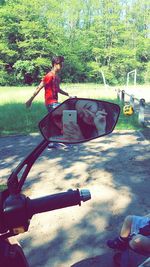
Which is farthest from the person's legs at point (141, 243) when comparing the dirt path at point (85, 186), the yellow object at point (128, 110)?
the yellow object at point (128, 110)

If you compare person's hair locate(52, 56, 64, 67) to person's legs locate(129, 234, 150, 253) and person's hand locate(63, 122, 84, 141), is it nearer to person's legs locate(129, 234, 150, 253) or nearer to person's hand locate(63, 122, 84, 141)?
person's legs locate(129, 234, 150, 253)

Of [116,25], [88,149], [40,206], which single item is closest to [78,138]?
[40,206]

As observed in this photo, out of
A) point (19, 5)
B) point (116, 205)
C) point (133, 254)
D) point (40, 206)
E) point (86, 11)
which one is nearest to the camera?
point (40, 206)

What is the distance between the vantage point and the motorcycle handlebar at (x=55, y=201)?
1.23 metres

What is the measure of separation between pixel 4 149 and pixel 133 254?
532 cm

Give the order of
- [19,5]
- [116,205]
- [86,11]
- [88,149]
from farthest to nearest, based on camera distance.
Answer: [86,11], [19,5], [88,149], [116,205]

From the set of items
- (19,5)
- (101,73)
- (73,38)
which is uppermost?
(19,5)

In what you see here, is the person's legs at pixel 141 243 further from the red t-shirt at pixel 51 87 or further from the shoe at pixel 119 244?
the red t-shirt at pixel 51 87

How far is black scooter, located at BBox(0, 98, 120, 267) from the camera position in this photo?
1.19m

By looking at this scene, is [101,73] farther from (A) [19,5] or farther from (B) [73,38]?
(A) [19,5]

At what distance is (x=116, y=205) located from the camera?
4.91m

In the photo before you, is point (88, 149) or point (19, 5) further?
point (19, 5)

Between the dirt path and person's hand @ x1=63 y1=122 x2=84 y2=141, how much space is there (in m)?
2.62

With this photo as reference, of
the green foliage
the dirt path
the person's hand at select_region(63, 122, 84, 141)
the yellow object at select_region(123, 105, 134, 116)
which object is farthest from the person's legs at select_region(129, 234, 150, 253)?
the green foliage
